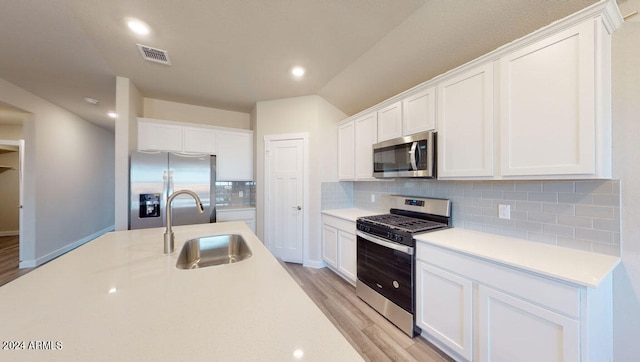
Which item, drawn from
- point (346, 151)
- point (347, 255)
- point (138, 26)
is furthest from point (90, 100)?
point (347, 255)

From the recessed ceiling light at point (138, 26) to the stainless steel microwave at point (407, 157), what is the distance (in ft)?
8.12

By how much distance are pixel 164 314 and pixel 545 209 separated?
91.8 inches

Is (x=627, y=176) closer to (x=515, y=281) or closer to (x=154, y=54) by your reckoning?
(x=515, y=281)

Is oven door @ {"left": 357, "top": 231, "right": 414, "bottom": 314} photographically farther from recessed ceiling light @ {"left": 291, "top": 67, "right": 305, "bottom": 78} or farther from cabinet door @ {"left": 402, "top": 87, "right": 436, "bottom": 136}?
recessed ceiling light @ {"left": 291, "top": 67, "right": 305, "bottom": 78}

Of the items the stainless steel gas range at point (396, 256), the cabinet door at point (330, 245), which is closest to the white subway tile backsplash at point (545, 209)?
the stainless steel gas range at point (396, 256)

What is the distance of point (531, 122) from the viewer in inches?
56.9

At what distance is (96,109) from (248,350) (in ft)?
17.8

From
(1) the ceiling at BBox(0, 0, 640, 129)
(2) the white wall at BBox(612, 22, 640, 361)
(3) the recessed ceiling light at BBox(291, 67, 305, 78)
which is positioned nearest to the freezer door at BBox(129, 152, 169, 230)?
(1) the ceiling at BBox(0, 0, 640, 129)

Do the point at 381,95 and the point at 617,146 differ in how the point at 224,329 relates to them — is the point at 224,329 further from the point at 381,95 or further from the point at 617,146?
the point at 381,95

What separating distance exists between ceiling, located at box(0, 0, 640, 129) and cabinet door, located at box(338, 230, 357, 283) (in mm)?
1918

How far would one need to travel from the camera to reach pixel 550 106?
1.37 meters

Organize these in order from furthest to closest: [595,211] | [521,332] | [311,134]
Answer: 1. [311,134]
2. [595,211]
3. [521,332]

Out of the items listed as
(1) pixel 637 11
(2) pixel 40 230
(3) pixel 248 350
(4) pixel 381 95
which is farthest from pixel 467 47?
(2) pixel 40 230

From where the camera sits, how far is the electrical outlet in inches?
70.6
